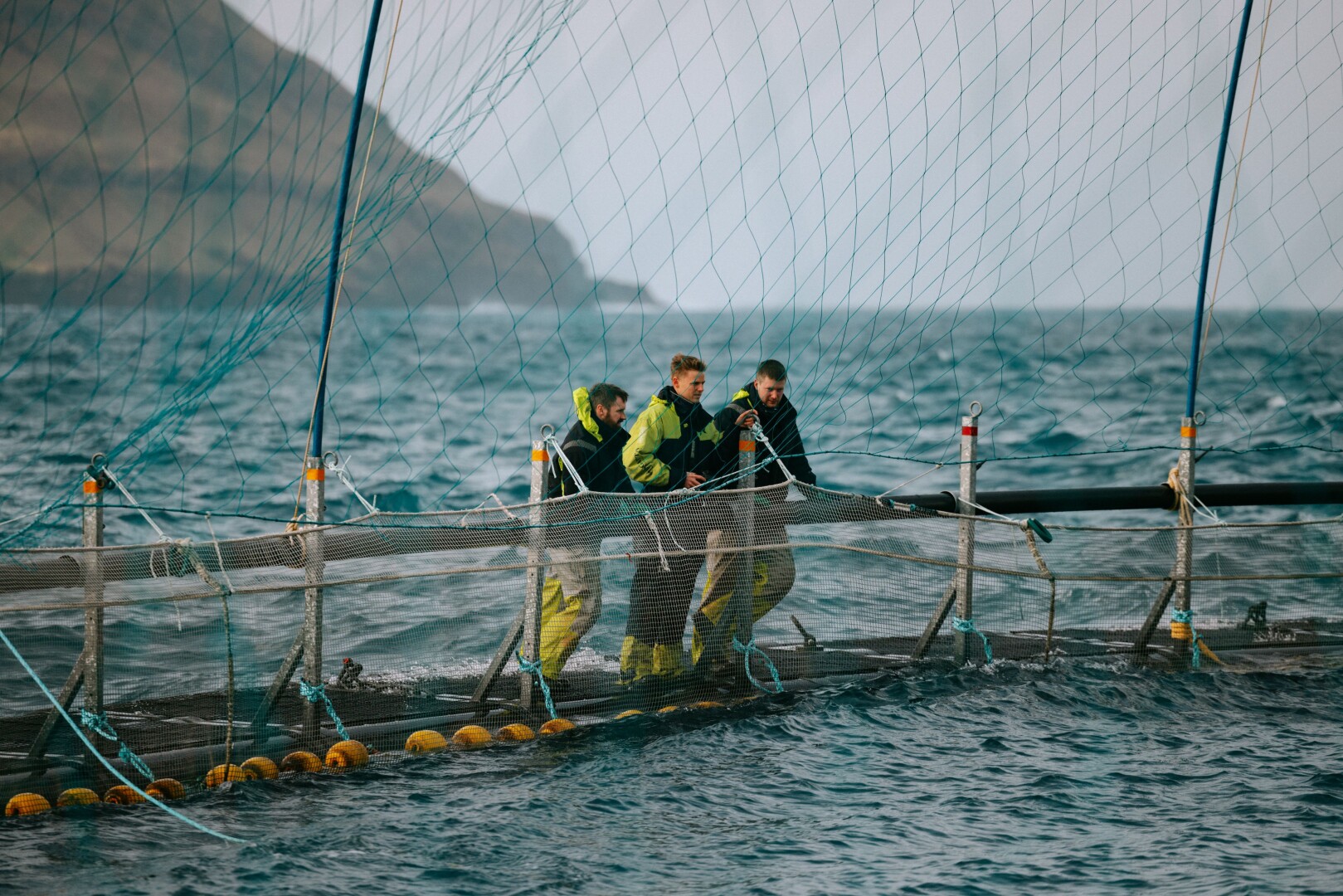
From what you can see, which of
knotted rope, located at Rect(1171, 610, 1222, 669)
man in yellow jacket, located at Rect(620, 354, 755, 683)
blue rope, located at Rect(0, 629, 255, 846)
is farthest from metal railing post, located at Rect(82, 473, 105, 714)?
knotted rope, located at Rect(1171, 610, 1222, 669)

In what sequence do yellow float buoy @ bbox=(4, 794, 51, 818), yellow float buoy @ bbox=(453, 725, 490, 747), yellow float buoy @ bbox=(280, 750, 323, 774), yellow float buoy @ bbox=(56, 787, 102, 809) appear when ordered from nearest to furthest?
yellow float buoy @ bbox=(4, 794, 51, 818)
yellow float buoy @ bbox=(56, 787, 102, 809)
yellow float buoy @ bbox=(280, 750, 323, 774)
yellow float buoy @ bbox=(453, 725, 490, 747)

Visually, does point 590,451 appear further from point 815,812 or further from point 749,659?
point 815,812

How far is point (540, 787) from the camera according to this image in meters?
6.07

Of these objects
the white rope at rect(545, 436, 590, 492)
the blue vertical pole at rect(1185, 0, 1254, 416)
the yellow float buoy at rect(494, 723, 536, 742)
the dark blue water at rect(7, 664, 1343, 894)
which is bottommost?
the dark blue water at rect(7, 664, 1343, 894)

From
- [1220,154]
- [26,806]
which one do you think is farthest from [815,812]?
[1220,154]

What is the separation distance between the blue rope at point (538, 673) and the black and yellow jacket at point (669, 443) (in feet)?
3.98

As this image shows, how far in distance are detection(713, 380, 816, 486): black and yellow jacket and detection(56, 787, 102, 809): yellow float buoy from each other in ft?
11.8

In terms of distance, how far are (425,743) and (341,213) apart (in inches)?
100

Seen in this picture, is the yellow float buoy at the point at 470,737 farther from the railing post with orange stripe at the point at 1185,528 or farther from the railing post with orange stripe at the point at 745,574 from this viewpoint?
the railing post with orange stripe at the point at 1185,528

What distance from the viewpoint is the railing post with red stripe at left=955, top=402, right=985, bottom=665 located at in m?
7.72

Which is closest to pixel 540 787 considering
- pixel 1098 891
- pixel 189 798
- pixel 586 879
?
pixel 586 879

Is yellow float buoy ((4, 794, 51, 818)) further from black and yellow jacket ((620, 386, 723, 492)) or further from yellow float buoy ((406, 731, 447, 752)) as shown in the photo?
black and yellow jacket ((620, 386, 723, 492))

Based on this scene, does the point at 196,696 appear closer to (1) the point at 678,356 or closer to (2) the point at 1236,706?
(1) the point at 678,356

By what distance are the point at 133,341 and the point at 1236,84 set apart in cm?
5076
